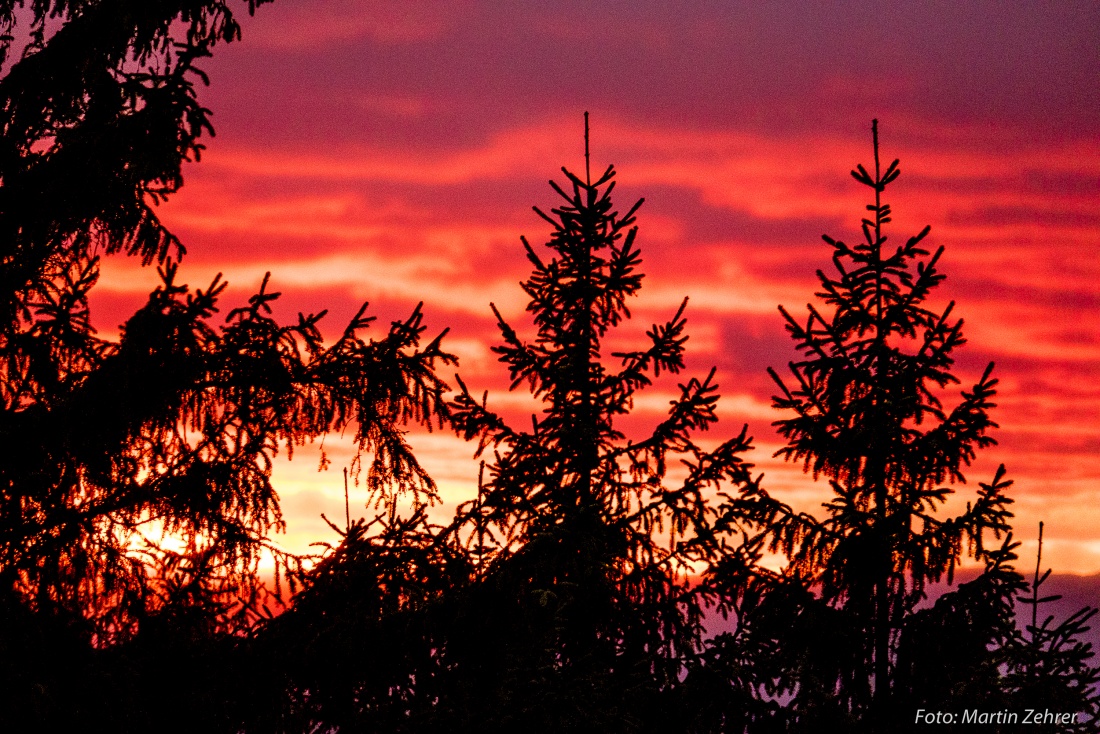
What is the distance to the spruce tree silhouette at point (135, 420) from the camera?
284 inches

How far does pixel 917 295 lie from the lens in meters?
10.1

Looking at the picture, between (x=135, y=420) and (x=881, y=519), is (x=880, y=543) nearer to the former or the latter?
(x=881, y=519)

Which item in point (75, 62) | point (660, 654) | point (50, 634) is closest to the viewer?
point (50, 634)

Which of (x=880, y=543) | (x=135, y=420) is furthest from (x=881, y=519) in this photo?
(x=135, y=420)

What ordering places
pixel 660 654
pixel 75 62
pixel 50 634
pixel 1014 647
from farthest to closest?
1. pixel 660 654
2. pixel 75 62
3. pixel 1014 647
4. pixel 50 634

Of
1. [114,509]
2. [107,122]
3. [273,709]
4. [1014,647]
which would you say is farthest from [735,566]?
[107,122]

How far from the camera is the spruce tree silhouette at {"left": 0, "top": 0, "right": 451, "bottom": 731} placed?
23.7 ft

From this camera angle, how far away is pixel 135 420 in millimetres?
7457

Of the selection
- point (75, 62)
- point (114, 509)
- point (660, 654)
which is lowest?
point (660, 654)

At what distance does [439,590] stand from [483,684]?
0.92m

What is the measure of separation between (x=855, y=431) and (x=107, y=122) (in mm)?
6941

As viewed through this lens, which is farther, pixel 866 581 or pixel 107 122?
pixel 866 581

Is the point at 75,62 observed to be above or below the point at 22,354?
above

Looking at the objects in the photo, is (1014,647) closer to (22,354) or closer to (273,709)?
(273,709)
